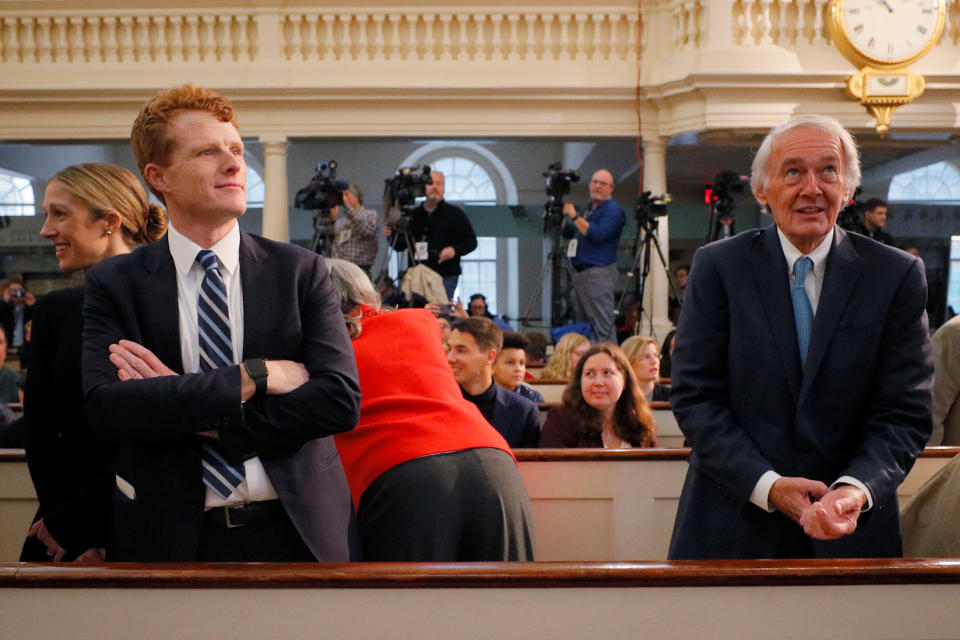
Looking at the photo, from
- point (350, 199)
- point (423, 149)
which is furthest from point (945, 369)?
point (423, 149)

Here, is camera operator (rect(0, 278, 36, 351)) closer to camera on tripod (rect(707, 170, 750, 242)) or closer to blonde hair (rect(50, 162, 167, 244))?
camera on tripod (rect(707, 170, 750, 242))

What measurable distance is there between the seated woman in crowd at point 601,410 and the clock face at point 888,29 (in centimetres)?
454

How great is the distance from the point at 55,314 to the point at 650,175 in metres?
6.38

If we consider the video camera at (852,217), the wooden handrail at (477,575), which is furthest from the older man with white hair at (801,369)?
the video camera at (852,217)

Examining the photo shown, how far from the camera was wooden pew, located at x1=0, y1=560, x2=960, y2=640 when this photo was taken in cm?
151

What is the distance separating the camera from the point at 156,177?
1692mm

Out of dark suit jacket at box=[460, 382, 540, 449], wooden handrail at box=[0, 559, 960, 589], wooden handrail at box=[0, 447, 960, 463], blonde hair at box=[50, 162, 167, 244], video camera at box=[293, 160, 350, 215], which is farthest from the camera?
video camera at box=[293, 160, 350, 215]

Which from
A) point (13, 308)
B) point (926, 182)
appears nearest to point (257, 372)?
point (13, 308)

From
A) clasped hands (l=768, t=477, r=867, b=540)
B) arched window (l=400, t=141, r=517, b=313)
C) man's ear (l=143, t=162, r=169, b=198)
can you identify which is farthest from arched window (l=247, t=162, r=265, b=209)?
clasped hands (l=768, t=477, r=867, b=540)

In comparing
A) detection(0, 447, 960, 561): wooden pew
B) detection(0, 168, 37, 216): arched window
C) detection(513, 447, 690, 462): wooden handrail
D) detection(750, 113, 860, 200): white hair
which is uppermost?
detection(0, 168, 37, 216): arched window

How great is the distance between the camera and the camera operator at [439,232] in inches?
260

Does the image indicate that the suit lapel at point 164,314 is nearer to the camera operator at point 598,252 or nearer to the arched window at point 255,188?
the camera operator at point 598,252

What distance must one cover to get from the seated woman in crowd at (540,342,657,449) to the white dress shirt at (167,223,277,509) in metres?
1.98

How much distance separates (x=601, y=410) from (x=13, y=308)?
562 cm
